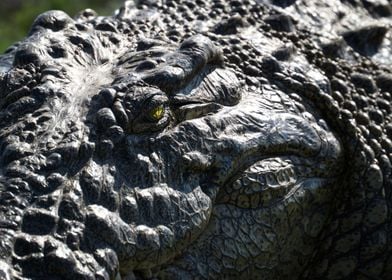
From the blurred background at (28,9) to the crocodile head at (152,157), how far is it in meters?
5.01

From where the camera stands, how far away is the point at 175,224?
9.65 feet

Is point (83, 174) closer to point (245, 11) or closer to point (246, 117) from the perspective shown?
point (246, 117)

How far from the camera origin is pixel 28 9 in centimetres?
902

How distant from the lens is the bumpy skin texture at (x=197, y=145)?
111 inches

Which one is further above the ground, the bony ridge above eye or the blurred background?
the bony ridge above eye

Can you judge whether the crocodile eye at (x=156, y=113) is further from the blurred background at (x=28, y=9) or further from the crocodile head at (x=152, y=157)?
the blurred background at (x=28, y=9)

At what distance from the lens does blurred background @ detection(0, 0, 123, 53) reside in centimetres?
845

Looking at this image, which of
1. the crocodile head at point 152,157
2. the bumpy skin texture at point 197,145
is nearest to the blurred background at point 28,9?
the bumpy skin texture at point 197,145

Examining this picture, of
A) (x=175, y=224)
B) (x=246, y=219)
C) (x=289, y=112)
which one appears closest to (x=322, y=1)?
(x=289, y=112)

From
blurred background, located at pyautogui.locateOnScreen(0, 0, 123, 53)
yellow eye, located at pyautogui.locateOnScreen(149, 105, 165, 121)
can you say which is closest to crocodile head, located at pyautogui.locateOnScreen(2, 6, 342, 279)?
yellow eye, located at pyautogui.locateOnScreen(149, 105, 165, 121)

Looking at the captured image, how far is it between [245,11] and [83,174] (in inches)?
46.6

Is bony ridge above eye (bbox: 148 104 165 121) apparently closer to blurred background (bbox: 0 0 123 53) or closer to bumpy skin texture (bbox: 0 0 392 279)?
bumpy skin texture (bbox: 0 0 392 279)

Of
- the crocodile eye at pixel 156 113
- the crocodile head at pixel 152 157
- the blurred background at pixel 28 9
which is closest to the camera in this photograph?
the crocodile head at pixel 152 157

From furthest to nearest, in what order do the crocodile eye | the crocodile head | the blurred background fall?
the blurred background → the crocodile eye → the crocodile head
